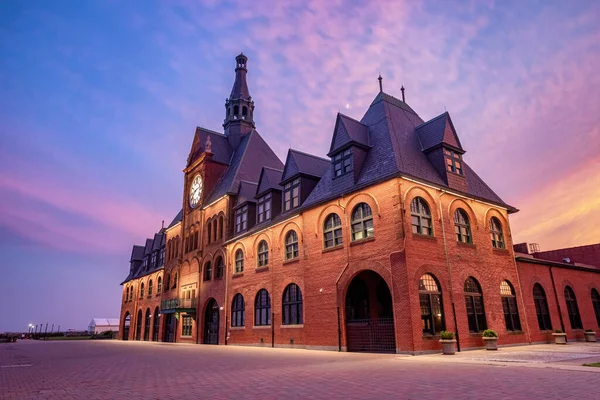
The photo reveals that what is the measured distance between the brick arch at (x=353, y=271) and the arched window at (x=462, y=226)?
578cm

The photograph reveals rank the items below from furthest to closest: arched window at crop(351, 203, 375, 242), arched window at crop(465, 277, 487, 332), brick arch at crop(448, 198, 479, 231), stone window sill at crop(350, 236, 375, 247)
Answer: brick arch at crop(448, 198, 479, 231) → arched window at crop(351, 203, 375, 242) → arched window at crop(465, 277, 487, 332) → stone window sill at crop(350, 236, 375, 247)

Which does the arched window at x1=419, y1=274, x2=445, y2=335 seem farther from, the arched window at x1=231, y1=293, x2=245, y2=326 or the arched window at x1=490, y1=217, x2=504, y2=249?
the arched window at x1=231, y1=293, x2=245, y2=326

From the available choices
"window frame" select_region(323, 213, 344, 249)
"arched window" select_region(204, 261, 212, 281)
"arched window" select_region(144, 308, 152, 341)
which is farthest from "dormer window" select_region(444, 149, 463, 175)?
"arched window" select_region(144, 308, 152, 341)

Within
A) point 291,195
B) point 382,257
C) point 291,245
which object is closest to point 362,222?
point 382,257

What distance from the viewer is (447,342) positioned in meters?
17.8

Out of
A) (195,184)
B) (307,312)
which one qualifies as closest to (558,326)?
(307,312)

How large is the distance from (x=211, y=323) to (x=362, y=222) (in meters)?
22.3

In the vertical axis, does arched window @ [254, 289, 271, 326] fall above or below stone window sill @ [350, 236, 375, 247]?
below

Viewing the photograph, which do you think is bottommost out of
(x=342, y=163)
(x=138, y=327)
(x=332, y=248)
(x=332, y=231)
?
(x=138, y=327)

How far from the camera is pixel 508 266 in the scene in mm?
25266

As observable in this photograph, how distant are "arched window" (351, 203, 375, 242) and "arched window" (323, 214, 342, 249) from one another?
121cm

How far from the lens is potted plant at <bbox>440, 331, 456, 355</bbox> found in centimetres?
1766

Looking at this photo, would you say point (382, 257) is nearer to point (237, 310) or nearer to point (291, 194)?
point (291, 194)

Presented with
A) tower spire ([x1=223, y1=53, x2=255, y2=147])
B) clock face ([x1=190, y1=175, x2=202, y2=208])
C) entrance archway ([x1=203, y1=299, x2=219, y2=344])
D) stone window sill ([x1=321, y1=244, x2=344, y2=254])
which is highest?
tower spire ([x1=223, y1=53, x2=255, y2=147])
